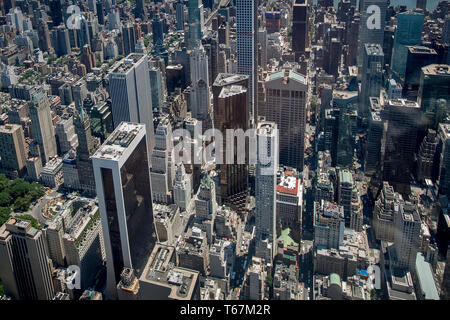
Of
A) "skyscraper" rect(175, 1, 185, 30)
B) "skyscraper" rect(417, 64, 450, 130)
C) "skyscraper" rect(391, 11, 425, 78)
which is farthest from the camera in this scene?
"skyscraper" rect(175, 1, 185, 30)

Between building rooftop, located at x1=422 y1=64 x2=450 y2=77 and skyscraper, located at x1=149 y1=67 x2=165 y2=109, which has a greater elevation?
building rooftop, located at x1=422 y1=64 x2=450 y2=77

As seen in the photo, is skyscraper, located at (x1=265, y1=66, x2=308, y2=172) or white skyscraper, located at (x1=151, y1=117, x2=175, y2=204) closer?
white skyscraper, located at (x1=151, y1=117, x2=175, y2=204)

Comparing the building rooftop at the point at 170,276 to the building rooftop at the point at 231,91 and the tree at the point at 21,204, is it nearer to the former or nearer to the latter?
the building rooftop at the point at 231,91

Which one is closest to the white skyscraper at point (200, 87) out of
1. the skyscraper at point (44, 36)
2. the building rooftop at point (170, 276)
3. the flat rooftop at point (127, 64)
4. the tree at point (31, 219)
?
the flat rooftop at point (127, 64)

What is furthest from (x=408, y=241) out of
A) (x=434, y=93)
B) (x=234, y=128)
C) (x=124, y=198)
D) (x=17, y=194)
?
(x=17, y=194)

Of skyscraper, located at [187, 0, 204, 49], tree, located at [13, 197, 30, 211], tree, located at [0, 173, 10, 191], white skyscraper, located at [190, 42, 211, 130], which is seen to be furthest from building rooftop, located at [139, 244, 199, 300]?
skyscraper, located at [187, 0, 204, 49]

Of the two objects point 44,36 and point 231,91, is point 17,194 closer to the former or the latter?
point 231,91
